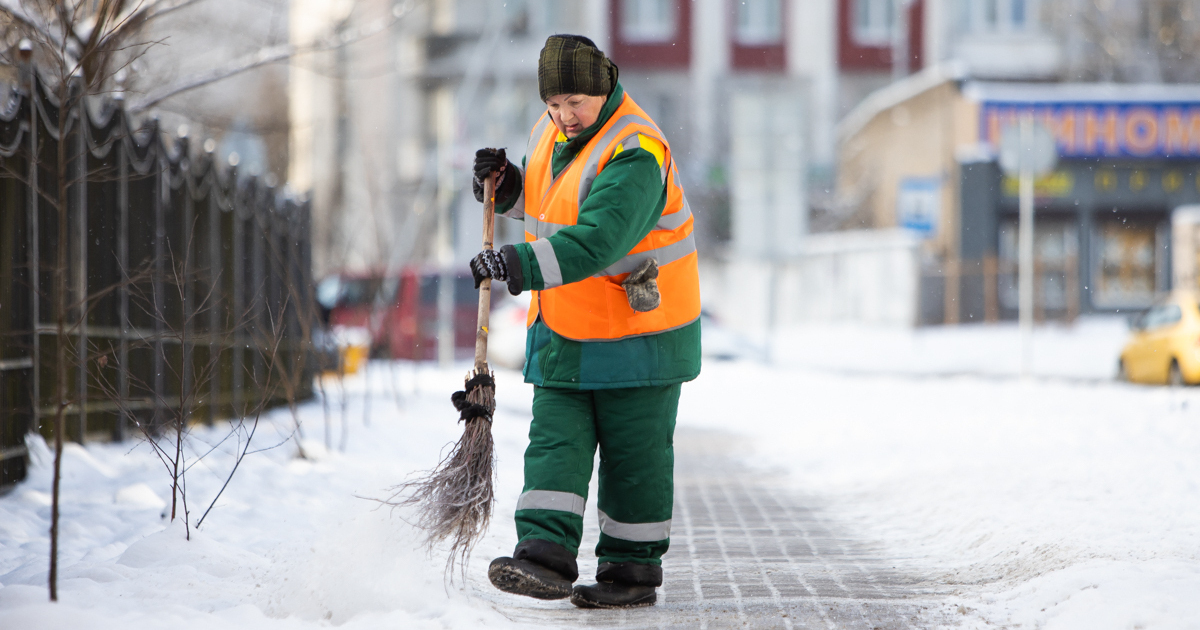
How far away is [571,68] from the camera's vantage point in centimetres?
411

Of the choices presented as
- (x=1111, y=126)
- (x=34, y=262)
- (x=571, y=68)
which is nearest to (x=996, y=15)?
(x=1111, y=126)

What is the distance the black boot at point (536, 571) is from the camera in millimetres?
3883

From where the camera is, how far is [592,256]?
3830mm

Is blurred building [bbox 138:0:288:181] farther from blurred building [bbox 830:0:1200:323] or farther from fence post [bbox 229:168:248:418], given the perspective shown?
blurred building [bbox 830:0:1200:323]

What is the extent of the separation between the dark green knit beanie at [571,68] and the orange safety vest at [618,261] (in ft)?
0.45

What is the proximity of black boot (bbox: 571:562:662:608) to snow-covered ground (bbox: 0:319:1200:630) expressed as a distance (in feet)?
1.27

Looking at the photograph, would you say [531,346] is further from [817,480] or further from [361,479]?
[817,480]

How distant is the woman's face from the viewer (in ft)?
13.6

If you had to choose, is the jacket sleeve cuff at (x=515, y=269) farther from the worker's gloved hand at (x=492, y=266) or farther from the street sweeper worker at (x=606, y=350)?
the street sweeper worker at (x=606, y=350)

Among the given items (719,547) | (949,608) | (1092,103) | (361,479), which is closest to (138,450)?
(361,479)

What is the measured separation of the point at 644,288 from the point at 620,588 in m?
0.99

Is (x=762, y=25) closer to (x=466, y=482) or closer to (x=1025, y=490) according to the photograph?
(x=1025, y=490)

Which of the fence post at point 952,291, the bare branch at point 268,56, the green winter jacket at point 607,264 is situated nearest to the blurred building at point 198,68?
the bare branch at point 268,56

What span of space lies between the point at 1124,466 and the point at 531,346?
4.01 metres
